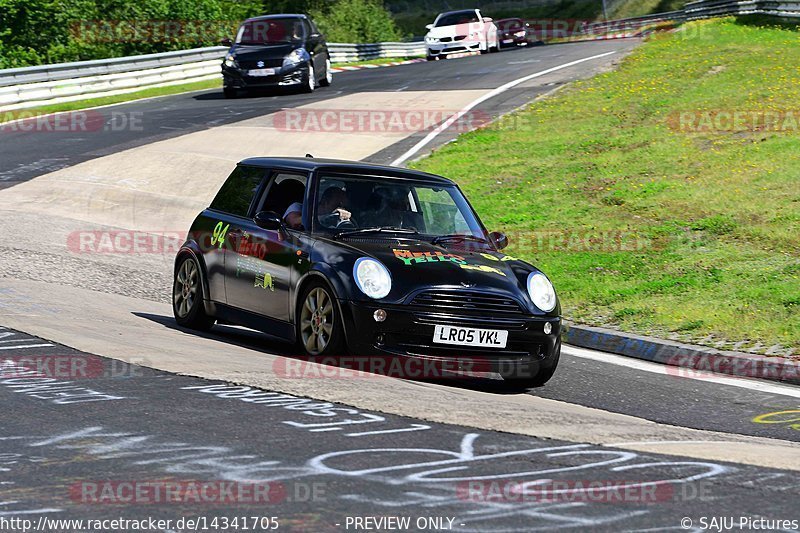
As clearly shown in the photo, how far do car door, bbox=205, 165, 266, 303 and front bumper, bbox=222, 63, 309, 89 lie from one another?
1897cm

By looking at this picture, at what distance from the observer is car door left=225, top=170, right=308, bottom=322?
9.27 metres

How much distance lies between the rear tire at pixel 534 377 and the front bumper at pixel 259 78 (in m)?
21.4

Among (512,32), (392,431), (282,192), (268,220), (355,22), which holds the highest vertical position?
(355,22)

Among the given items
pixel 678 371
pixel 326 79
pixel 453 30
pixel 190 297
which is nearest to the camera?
pixel 678 371

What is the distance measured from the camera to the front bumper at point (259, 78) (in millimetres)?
29281

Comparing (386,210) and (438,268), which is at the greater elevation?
(386,210)

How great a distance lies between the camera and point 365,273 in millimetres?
8469

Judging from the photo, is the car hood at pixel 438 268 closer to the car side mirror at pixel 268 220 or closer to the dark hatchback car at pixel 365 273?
the dark hatchback car at pixel 365 273

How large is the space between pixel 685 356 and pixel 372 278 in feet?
11.2

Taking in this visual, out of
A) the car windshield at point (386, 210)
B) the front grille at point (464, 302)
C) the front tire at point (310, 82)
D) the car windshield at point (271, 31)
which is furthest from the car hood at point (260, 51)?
the front grille at point (464, 302)

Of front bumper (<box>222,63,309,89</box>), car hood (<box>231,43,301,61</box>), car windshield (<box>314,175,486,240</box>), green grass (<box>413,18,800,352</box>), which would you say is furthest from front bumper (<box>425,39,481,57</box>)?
car windshield (<box>314,175,486,240</box>)

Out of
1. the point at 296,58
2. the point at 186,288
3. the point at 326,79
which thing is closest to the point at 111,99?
the point at 296,58

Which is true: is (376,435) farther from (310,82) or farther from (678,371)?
(310,82)

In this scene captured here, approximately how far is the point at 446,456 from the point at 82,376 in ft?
9.61
